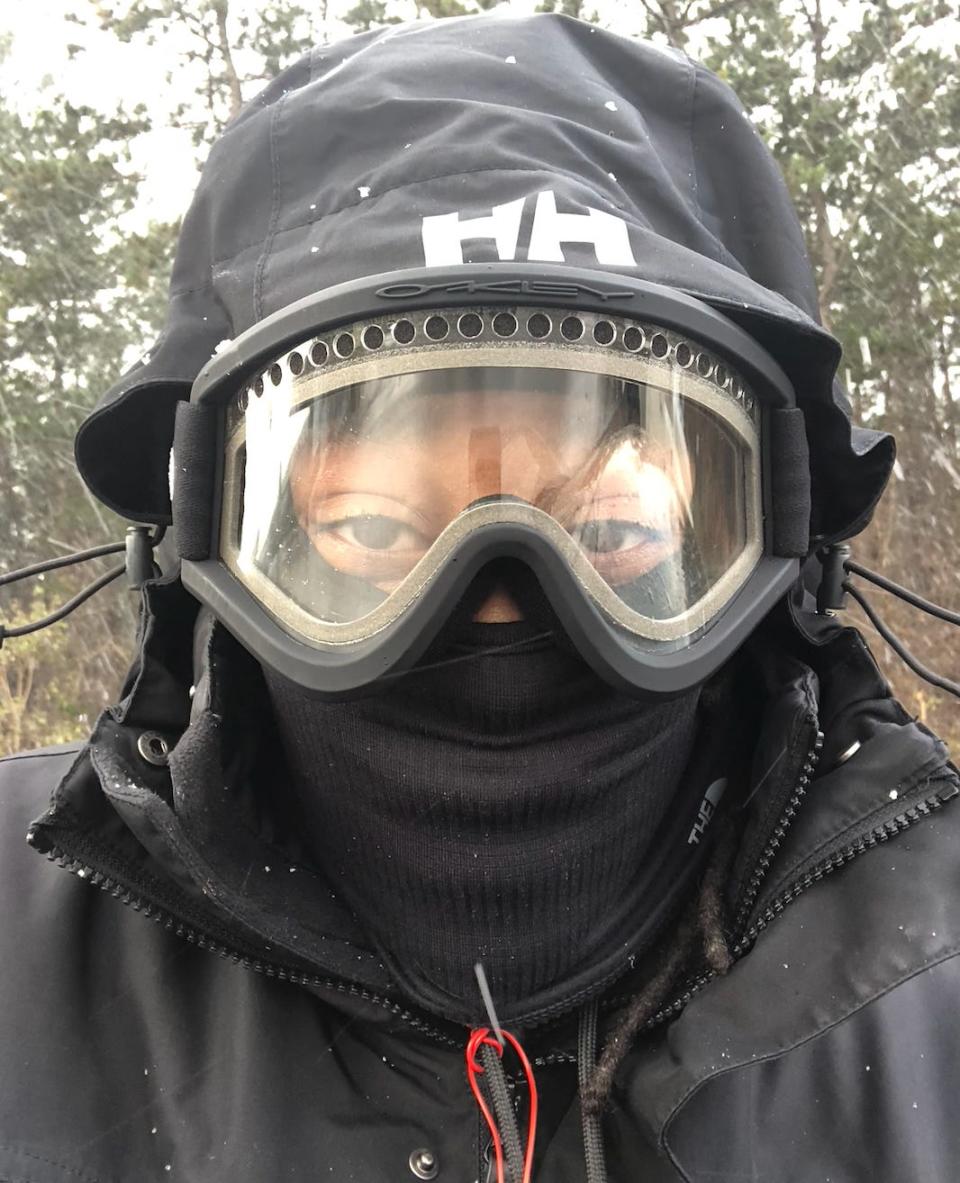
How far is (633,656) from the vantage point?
1.35 metres

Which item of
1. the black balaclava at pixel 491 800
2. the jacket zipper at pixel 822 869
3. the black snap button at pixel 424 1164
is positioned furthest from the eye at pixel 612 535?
the black snap button at pixel 424 1164

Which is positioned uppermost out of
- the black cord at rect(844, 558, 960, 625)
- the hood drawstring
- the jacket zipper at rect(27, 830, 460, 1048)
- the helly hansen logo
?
the helly hansen logo

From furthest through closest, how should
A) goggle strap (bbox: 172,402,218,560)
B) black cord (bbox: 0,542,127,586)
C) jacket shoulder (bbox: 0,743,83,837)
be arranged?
black cord (bbox: 0,542,127,586), jacket shoulder (bbox: 0,743,83,837), goggle strap (bbox: 172,402,218,560)

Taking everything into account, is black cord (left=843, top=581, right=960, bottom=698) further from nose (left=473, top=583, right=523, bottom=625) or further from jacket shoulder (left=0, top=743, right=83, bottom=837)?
jacket shoulder (left=0, top=743, right=83, bottom=837)

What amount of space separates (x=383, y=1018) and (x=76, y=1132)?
42cm

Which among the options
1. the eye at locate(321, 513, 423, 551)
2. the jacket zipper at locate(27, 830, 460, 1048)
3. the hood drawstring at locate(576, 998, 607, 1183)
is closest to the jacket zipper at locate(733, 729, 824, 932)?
the hood drawstring at locate(576, 998, 607, 1183)

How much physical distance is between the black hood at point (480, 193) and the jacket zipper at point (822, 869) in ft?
1.82

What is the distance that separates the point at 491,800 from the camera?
4.37 ft

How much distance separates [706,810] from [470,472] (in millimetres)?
675

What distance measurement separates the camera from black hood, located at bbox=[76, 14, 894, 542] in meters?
1.45

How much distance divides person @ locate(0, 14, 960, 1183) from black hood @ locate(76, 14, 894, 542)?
0.01m

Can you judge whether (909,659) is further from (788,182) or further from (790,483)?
(788,182)

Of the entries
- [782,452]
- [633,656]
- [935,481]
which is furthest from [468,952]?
[935,481]

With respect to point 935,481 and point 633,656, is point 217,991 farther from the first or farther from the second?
point 935,481
